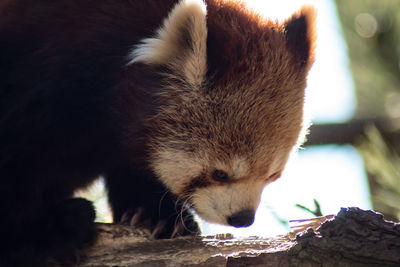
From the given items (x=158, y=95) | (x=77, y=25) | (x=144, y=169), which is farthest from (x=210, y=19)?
(x=144, y=169)

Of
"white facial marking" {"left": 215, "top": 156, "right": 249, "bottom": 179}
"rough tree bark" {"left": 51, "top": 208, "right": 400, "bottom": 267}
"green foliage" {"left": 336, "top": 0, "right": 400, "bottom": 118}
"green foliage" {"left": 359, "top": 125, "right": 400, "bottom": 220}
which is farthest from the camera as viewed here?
"green foliage" {"left": 336, "top": 0, "right": 400, "bottom": 118}

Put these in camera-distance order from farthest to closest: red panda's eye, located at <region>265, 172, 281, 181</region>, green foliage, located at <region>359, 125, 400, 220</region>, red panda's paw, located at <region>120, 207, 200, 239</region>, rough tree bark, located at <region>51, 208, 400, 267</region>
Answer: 1. red panda's eye, located at <region>265, 172, 281, 181</region>
2. red panda's paw, located at <region>120, 207, 200, 239</region>
3. green foliage, located at <region>359, 125, 400, 220</region>
4. rough tree bark, located at <region>51, 208, 400, 267</region>

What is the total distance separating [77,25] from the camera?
2.97m

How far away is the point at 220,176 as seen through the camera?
3.16 meters

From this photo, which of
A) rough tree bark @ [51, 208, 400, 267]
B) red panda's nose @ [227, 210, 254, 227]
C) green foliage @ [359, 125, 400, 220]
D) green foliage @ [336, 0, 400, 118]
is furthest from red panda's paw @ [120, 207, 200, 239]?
green foliage @ [336, 0, 400, 118]

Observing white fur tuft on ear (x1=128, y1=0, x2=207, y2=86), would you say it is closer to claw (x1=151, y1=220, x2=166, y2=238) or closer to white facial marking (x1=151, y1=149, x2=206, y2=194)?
white facial marking (x1=151, y1=149, x2=206, y2=194)

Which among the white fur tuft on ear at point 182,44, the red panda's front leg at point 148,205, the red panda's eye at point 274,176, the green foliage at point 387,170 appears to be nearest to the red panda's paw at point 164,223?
the red panda's front leg at point 148,205

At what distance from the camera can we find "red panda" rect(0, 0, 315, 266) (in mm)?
2900

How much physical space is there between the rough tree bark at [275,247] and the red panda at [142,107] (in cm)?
18

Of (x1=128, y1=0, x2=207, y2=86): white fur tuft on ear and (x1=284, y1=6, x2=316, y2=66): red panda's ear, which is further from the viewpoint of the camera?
(x1=284, y1=6, x2=316, y2=66): red panda's ear

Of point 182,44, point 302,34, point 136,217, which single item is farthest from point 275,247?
point 302,34

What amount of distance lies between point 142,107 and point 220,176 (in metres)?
0.58

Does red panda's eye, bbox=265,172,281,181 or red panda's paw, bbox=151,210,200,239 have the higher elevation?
red panda's eye, bbox=265,172,281,181

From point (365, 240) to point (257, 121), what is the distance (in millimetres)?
1059
